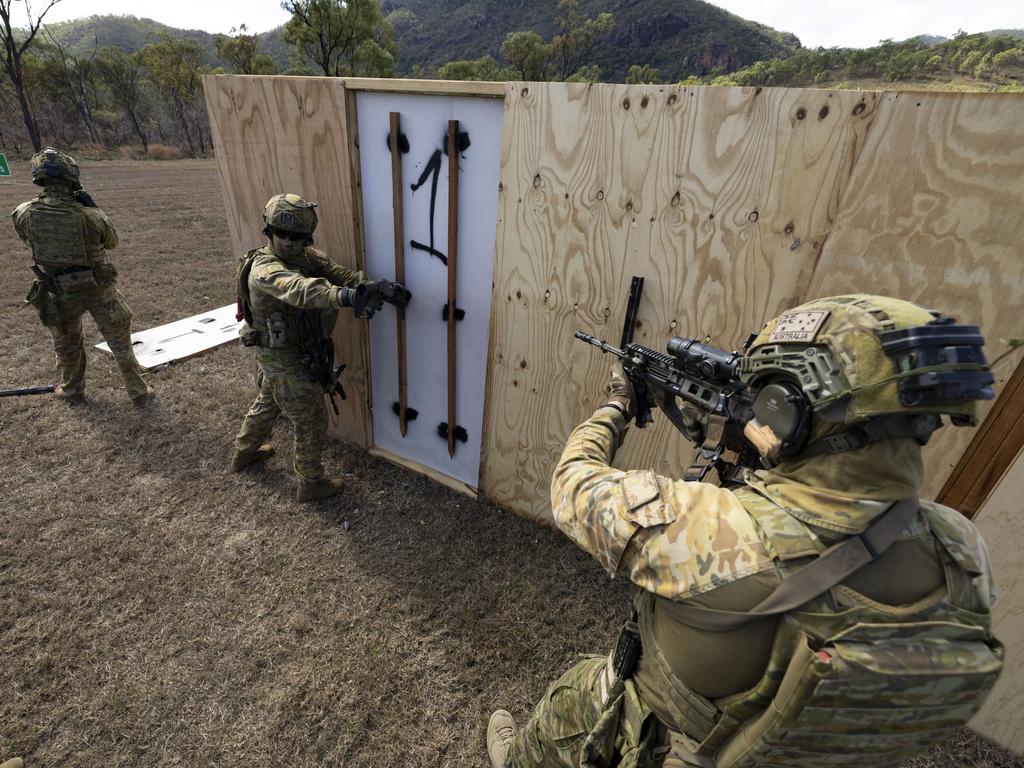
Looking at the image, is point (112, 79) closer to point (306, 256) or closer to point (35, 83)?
point (35, 83)

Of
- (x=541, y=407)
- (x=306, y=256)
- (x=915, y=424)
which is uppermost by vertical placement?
(x=915, y=424)

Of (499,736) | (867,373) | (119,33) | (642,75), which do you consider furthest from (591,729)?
(119,33)

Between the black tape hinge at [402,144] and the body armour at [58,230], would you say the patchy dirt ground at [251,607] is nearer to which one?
the body armour at [58,230]

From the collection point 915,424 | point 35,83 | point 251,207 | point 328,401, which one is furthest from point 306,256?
point 35,83

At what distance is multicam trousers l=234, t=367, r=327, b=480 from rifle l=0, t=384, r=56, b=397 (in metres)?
2.63

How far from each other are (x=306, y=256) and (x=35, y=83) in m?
43.7

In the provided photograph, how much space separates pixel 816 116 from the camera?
1.98 meters

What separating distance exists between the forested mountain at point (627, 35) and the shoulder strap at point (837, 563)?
61674 mm

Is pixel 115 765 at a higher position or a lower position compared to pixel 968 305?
lower

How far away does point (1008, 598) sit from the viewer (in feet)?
7.55

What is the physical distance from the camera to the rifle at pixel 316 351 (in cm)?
346

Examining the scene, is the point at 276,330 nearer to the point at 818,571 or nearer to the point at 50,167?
the point at 50,167

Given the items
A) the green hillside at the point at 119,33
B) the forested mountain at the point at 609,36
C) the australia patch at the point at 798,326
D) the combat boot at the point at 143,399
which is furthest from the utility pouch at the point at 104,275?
the green hillside at the point at 119,33

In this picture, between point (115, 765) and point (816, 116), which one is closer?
point (816, 116)
